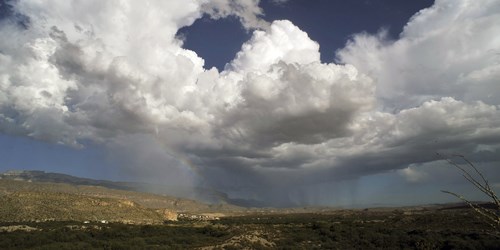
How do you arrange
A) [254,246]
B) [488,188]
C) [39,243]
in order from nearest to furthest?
[488,188]
[39,243]
[254,246]

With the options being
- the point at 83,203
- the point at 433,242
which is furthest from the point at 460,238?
the point at 83,203

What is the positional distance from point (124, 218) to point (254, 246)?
52059 millimetres

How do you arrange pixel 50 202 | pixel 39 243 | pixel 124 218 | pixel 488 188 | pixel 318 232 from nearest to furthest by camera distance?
1. pixel 488 188
2. pixel 39 243
3. pixel 318 232
4. pixel 50 202
5. pixel 124 218

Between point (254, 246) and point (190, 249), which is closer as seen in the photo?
point (190, 249)

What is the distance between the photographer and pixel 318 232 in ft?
227

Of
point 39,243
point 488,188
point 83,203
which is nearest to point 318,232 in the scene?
point 39,243

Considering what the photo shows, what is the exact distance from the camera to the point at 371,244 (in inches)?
2191

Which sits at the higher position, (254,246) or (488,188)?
(488,188)

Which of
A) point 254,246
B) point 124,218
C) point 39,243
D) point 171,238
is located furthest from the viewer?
point 124,218

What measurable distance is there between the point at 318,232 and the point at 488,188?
221 ft

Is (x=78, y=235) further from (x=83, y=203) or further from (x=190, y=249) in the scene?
(x=83, y=203)

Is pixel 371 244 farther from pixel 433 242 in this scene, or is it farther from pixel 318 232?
pixel 318 232

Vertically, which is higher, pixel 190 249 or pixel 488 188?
pixel 488 188

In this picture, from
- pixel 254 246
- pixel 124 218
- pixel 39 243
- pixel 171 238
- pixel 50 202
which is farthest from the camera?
pixel 124 218
